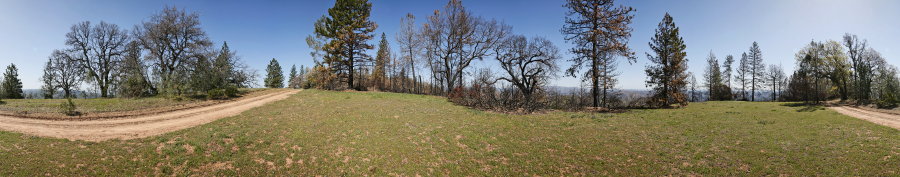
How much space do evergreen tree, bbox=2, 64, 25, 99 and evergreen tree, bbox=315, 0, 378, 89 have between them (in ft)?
87.6

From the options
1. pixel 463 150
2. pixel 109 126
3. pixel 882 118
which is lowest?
pixel 463 150

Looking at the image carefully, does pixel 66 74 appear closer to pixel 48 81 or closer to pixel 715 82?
pixel 48 81

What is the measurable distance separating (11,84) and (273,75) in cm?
2830

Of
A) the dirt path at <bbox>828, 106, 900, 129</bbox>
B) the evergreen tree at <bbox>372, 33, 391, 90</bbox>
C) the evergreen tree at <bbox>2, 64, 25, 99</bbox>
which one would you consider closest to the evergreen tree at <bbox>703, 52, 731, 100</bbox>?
the dirt path at <bbox>828, 106, 900, 129</bbox>

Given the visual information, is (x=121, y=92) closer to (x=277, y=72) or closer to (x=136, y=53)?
(x=136, y=53)

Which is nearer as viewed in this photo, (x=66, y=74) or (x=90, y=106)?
(x=90, y=106)

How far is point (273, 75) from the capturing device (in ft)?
182

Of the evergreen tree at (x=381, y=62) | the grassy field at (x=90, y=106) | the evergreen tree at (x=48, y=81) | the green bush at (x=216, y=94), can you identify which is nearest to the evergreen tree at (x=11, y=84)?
the evergreen tree at (x=48, y=81)

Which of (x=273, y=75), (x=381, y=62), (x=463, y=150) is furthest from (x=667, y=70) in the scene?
(x=273, y=75)

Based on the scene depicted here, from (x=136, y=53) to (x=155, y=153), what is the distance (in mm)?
31682

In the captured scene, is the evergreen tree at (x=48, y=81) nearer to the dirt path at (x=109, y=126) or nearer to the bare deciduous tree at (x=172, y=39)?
the bare deciduous tree at (x=172, y=39)


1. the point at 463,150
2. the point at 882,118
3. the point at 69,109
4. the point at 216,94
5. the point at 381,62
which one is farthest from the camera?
the point at 381,62

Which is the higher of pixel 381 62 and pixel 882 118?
pixel 381 62

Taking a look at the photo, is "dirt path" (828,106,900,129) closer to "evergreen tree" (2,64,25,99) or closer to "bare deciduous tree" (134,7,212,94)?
"bare deciduous tree" (134,7,212,94)
